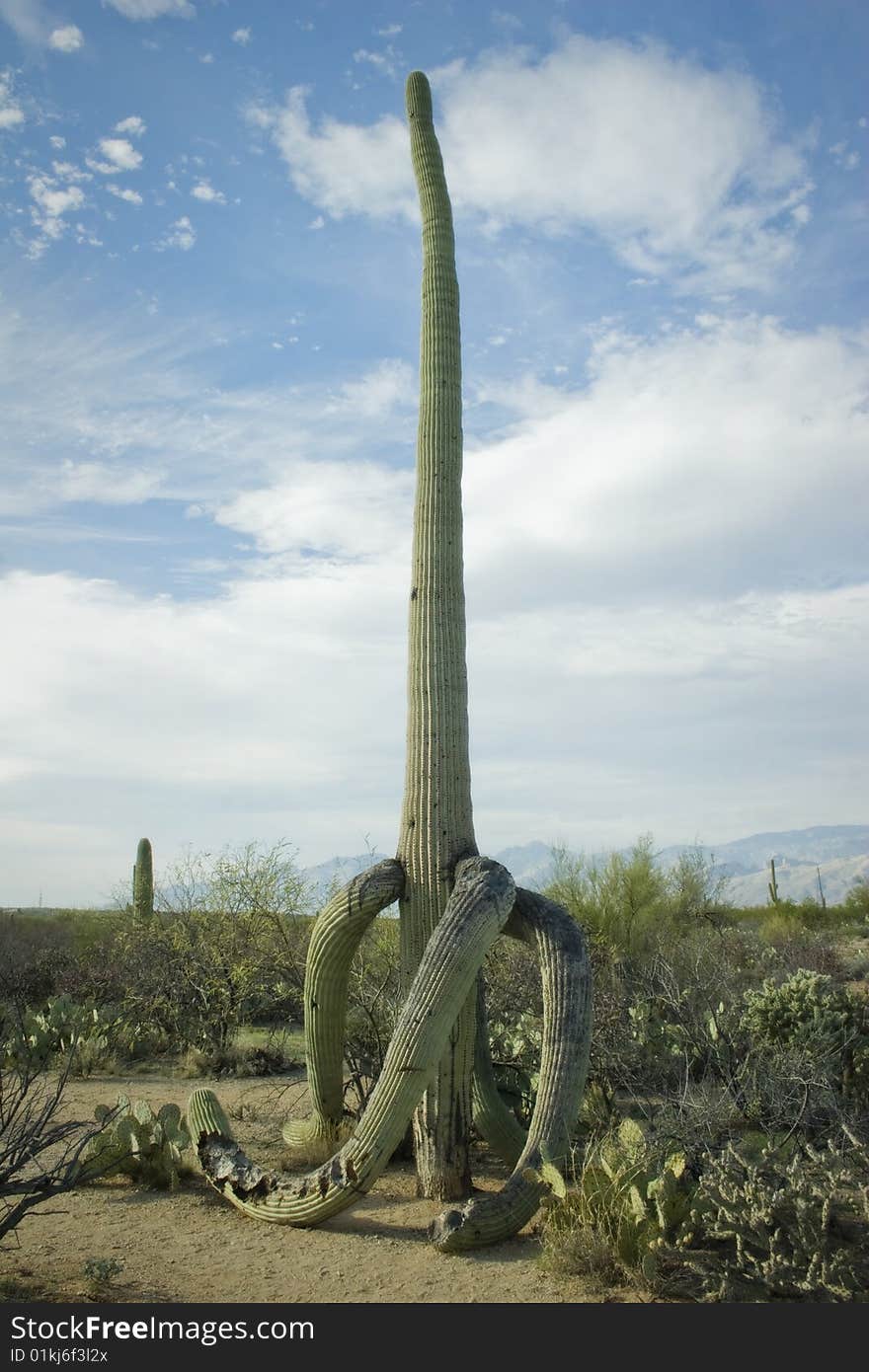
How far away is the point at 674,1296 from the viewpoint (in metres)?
4.96

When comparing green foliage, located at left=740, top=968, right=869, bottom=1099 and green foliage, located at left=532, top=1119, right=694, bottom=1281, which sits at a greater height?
green foliage, located at left=740, top=968, right=869, bottom=1099

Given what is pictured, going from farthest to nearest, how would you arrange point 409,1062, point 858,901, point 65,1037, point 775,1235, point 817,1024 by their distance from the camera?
point 858,901 → point 65,1037 → point 817,1024 → point 409,1062 → point 775,1235

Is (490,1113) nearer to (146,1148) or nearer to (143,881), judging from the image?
(146,1148)

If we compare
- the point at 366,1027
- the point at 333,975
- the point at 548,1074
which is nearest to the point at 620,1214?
the point at 548,1074

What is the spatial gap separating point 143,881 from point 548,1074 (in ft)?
44.4

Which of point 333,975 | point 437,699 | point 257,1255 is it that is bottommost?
point 257,1255

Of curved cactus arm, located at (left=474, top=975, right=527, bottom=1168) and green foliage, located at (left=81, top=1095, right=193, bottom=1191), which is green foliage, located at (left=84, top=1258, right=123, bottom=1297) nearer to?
green foliage, located at (left=81, top=1095, right=193, bottom=1191)

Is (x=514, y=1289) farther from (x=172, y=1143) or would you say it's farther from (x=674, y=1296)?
(x=172, y=1143)

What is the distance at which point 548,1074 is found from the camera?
238 inches

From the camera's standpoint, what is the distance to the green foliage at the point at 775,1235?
15.9 feet

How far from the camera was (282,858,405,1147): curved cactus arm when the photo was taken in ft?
21.1

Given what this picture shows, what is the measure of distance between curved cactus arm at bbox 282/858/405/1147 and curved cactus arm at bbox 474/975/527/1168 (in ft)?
2.89

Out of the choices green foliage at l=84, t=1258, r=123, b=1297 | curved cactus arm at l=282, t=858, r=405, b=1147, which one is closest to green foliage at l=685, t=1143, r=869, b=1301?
curved cactus arm at l=282, t=858, r=405, b=1147

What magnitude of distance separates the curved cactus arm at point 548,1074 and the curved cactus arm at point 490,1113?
22.7 inches
